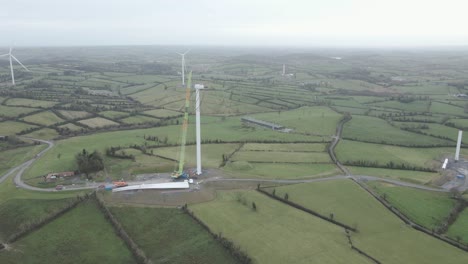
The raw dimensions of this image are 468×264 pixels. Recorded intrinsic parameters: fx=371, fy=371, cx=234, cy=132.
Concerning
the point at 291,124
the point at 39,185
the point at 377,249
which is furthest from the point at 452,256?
the point at 291,124

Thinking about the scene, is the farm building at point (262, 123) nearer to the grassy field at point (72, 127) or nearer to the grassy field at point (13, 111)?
the grassy field at point (72, 127)

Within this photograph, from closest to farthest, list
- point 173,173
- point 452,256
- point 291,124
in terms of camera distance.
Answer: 1. point 452,256
2. point 173,173
3. point 291,124

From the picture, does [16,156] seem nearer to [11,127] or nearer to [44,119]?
[11,127]

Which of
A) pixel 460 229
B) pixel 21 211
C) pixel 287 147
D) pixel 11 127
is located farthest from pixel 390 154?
pixel 11 127

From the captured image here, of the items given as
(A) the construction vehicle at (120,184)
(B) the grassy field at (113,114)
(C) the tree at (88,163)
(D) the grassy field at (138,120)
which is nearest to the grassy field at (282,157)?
(A) the construction vehicle at (120,184)

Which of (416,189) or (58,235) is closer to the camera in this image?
(58,235)

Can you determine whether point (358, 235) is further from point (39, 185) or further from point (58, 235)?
point (39, 185)
